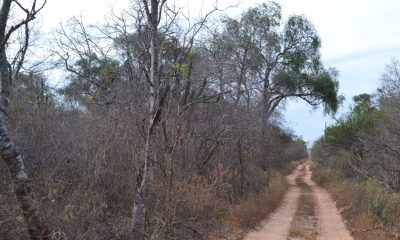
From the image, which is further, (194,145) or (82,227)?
Result: (194,145)

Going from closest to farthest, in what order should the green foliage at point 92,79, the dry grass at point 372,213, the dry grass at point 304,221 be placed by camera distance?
the dry grass at point 372,213, the green foliage at point 92,79, the dry grass at point 304,221

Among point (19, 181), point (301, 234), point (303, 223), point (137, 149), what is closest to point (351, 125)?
point (303, 223)

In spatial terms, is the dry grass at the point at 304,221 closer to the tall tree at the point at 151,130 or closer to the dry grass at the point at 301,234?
the dry grass at the point at 301,234

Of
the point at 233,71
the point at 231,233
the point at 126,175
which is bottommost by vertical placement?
the point at 231,233

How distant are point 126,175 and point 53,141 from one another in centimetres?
146

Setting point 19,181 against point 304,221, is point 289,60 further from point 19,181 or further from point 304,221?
point 19,181

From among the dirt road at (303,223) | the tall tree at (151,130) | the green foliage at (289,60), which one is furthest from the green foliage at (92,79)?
the green foliage at (289,60)

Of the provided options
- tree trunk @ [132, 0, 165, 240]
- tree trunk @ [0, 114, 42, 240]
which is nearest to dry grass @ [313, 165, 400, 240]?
tree trunk @ [132, 0, 165, 240]

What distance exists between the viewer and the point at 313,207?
63.7ft

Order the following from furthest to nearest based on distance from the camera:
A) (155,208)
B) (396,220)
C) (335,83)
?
1. (335,83)
2. (396,220)
3. (155,208)

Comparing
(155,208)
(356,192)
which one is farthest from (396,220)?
(155,208)

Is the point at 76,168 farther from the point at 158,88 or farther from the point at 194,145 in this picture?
the point at 194,145

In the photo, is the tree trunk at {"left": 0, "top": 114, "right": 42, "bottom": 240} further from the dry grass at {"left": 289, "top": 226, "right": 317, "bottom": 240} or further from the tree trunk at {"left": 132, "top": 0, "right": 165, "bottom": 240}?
the dry grass at {"left": 289, "top": 226, "right": 317, "bottom": 240}

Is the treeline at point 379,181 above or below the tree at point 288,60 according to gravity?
below
